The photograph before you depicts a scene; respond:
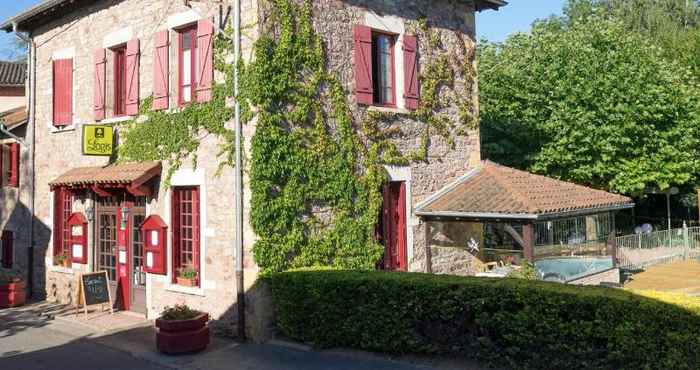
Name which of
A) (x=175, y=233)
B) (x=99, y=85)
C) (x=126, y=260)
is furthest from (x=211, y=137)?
(x=99, y=85)

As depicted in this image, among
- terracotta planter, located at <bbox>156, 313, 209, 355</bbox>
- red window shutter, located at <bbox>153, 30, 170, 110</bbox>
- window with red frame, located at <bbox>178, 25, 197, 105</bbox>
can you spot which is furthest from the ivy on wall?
terracotta planter, located at <bbox>156, 313, 209, 355</bbox>

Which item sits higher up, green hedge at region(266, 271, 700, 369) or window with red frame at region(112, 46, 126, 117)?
window with red frame at region(112, 46, 126, 117)

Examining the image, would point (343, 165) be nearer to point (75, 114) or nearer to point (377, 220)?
point (377, 220)

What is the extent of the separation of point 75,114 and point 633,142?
1639 cm

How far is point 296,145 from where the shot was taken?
9.73 meters

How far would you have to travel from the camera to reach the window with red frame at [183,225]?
10572 mm

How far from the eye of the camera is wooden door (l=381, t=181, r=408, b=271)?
11312mm

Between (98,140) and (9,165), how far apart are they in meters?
5.37

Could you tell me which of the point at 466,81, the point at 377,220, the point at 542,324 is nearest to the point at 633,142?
the point at 466,81

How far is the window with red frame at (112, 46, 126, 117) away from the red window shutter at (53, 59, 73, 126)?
1588mm

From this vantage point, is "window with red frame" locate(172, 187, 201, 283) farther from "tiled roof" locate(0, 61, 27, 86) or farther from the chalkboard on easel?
"tiled roof" locate(0, 61, 27, 86)

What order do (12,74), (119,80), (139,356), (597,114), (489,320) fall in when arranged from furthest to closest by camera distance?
(12,74)
(597,114)
(119,80)
(139,356)
(489,320)

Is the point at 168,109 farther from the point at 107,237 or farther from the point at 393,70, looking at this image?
the point at 393,70

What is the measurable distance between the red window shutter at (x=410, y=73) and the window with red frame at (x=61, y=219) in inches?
307
